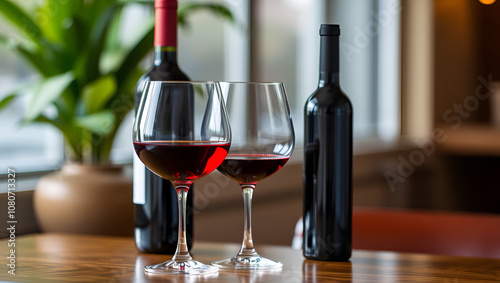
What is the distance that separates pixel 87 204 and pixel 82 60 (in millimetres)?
317

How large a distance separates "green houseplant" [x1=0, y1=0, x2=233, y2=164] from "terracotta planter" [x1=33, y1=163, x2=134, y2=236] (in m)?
0.11

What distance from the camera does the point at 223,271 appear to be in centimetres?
85

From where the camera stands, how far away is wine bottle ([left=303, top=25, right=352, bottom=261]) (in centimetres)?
92

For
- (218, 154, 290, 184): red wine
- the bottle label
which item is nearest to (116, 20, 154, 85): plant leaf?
the bottle label

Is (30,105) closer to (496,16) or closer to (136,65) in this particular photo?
(136,65)

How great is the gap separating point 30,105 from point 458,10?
11.7 feet

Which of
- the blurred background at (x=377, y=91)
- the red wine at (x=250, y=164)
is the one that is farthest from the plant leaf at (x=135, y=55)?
the red wine at (x=250, y=164)

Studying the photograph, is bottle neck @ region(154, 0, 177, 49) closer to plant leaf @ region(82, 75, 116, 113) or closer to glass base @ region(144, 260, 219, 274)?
glass base @ region(144, 260, 219, 274)

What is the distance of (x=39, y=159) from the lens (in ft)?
6.37

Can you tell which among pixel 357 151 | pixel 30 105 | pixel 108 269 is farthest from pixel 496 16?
pixel 108 269

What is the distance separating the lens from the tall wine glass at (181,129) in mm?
795

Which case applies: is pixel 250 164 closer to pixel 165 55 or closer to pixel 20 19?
pixel 165 55

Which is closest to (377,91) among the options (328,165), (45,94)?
(45,94)

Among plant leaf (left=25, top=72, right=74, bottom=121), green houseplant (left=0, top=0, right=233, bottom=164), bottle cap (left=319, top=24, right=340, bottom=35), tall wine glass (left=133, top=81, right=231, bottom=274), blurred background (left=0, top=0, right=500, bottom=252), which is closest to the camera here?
tall wine glass (left=133, top=81, right=231, bottom=274)
